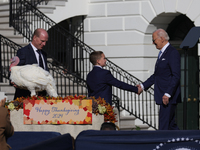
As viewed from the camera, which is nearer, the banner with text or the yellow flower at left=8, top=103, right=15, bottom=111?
the banner with text

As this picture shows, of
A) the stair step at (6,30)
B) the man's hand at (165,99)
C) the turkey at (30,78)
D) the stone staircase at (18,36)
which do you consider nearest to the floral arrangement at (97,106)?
the turkey at (30,78)

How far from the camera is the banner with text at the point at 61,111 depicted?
6461 millimetres

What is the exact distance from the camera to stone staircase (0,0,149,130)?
37.6ft

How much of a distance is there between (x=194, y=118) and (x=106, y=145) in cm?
942

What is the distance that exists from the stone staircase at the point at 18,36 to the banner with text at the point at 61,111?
4846mm

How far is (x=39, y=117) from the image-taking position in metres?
6.55

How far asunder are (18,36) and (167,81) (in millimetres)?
6995

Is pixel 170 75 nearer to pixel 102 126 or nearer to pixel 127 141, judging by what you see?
pixel 102 126

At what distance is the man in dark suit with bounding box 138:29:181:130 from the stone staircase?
445 cm

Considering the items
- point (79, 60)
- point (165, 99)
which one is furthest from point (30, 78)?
point (79, 60)

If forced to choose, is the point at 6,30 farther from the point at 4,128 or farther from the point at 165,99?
the point at 4,128

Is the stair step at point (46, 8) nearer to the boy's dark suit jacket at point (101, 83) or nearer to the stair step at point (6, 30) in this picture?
the stair step at point (6, 30)

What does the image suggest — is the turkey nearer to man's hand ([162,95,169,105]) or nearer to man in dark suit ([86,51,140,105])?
man in dark suit ([86,51,140,105])

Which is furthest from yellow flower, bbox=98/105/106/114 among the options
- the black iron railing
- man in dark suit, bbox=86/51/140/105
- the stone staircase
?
the black iron railing
